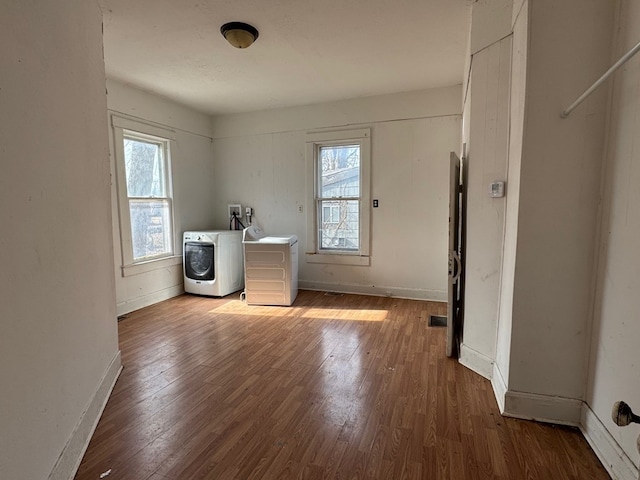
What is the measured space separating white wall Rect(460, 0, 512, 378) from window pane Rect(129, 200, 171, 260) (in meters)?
3.69

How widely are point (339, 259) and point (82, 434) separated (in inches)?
136

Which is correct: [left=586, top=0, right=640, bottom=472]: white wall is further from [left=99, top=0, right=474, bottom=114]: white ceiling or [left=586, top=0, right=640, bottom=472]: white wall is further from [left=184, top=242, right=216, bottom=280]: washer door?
[left=184, top=242, right=216, bottom=280]: washer door

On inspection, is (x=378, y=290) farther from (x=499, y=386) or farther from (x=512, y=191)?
(x=512, y=191)

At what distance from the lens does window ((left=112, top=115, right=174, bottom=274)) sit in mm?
3797

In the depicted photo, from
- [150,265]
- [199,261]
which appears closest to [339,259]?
[199,261]

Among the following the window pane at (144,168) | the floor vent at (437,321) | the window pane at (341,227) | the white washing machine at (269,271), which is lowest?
the floor vent at (437,321)

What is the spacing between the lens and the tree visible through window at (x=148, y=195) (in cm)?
402

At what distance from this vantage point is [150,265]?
4211 millimetres

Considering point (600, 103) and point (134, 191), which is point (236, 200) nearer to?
point (134, 191)

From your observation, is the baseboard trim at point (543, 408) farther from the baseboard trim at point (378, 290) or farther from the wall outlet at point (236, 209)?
the wall outlet at point (236, 209)

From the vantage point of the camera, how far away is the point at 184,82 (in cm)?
381

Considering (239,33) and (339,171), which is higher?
(239,33)

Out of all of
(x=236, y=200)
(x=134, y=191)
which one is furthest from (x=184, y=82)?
(x=236, y=200)

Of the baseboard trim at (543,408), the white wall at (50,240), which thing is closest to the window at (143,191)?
the white wall at (50,240)
